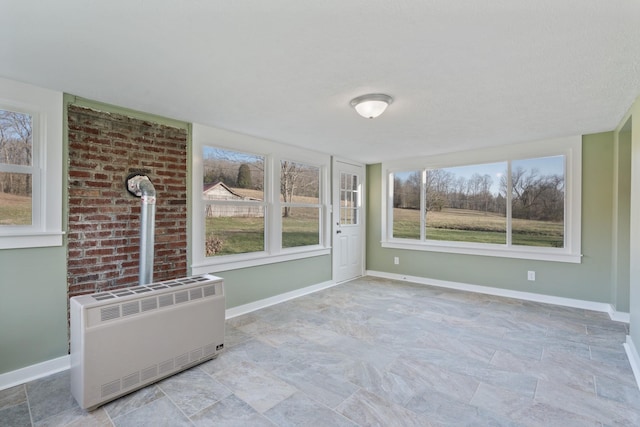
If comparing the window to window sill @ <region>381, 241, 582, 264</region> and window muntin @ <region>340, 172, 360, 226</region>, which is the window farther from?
window sill @ <region>381, 241, 582, 264</region>

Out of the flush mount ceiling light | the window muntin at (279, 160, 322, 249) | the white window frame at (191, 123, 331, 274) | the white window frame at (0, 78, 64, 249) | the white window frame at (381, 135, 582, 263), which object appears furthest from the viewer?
the window muntin at (279, 160, 322, 249)

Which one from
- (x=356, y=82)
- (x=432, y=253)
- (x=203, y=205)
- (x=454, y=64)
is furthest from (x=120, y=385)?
(x=432, y=253)

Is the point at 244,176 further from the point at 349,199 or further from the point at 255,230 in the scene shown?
the point at 349,199

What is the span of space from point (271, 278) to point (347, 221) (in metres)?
2.06

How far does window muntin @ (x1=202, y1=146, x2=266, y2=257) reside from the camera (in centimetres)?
363

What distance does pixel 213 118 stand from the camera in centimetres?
322

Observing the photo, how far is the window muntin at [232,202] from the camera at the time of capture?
3627 mm

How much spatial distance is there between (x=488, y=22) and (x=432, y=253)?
4173 mm

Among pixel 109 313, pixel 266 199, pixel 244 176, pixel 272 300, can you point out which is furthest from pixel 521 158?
pixel 109 313

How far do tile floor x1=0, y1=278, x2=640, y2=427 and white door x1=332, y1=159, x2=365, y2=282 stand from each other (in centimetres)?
185

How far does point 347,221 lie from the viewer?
18.8ft

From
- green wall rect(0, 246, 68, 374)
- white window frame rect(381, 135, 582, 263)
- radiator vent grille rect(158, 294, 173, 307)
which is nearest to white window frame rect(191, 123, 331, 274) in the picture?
radiator vent grille rect(158, 294, 173, 307)

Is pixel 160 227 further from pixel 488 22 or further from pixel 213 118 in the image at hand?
pixel 488 22

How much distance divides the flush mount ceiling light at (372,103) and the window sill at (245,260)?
2313 millimetres
